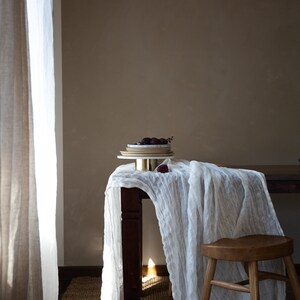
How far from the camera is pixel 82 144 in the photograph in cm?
299

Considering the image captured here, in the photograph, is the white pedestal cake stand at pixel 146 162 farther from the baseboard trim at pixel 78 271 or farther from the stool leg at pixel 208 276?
the baseboard trim at pixel 78 271

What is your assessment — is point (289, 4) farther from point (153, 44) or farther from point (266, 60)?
point (153, 44)

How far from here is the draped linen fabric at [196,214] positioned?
1919mm

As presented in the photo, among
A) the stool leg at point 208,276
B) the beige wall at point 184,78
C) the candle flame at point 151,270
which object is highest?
the beige wall at point 184,78

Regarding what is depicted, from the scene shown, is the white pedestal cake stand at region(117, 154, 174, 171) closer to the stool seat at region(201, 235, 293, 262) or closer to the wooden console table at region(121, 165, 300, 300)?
the wooden console table at region(121, 165, 300, 300)

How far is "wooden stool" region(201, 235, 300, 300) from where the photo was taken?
1.77 meters

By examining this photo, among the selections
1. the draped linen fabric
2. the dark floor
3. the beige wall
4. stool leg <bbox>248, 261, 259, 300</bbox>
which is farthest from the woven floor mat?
stool leg <bbox>248, 261, 259, 300</bbox>

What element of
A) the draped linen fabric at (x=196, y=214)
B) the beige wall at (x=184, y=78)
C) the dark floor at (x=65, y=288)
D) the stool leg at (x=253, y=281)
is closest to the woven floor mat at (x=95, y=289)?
the dark floor at (x=65, y=288)

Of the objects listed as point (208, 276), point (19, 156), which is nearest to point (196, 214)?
point (208, 276)

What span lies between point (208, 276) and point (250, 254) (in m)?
0.21

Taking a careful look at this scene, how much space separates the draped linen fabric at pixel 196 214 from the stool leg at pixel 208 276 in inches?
2.0

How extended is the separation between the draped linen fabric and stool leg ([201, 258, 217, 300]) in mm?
50

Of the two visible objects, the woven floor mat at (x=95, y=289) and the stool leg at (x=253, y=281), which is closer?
the stool leg at (x=253, y=281)

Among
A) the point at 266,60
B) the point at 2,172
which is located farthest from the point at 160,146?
the point at 266,60
